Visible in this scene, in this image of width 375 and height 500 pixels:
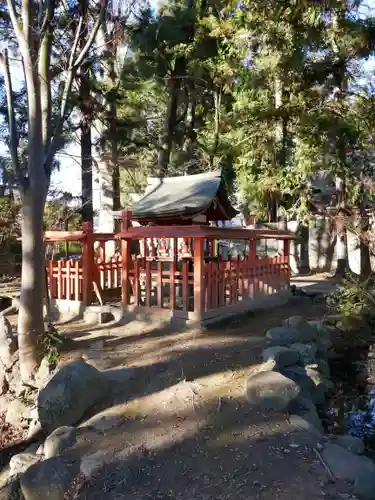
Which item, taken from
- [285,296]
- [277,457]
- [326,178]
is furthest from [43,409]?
[326,178]

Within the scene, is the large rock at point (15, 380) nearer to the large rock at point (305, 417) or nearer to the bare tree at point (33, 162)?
the bare tree at point (33, 162)

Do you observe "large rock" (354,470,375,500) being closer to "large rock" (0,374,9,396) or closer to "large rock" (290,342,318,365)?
"large rock" (290,342,318,365)

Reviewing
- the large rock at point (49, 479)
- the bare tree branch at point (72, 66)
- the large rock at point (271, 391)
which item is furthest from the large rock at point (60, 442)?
the bare tree branch at point (72, 66)

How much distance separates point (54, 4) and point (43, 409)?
5.71 m

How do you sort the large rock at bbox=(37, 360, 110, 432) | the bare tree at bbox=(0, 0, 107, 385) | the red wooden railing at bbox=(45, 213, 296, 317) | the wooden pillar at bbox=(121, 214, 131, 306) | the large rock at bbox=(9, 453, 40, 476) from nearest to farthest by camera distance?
the large rock at bbox=(9, 453, 40, 476)
the large rock at bbox=(37, 360, 110, 432)
the bare tree at bbox=(0, 0, 107, 385)
the red wooden railing at bbox=(45, 213, 296, 317)
the wooden pillar at bbox=(121, 214, 131, 306)

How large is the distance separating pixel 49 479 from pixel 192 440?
1.16m

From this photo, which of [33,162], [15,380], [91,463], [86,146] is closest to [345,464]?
[91,463]

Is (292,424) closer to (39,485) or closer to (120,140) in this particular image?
(39,485)

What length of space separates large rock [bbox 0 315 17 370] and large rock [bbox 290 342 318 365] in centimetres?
419

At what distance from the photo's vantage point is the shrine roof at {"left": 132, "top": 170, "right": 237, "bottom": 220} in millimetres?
8875

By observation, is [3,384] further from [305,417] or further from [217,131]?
[217,131]

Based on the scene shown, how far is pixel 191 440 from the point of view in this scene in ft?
12.1

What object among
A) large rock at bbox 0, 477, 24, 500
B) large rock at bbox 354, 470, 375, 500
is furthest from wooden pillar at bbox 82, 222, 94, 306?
large rock at bbox 354, 470, 375, 500

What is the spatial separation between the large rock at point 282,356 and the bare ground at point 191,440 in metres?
0.23
